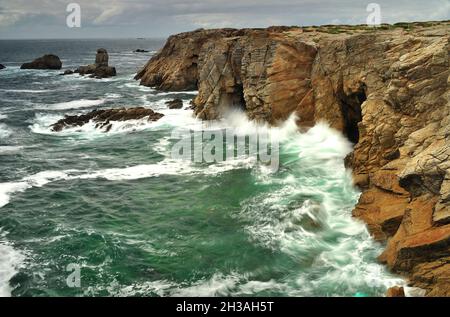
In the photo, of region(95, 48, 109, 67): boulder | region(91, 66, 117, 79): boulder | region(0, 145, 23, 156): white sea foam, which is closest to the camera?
region(0, 145, 23, 156): white sea foam

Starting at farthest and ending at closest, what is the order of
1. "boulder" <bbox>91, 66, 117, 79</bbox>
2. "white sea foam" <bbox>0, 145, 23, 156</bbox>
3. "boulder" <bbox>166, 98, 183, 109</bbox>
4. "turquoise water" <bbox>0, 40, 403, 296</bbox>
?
"boulder" <bbox>91, 66, 117, 79</bbox>, "boulder" <bbox>166, 98, 183, 109</bbox>, "white sea foam" <bbox>0, 145, 23, 156</bbox>, "turquoise water" <bbox>0, 40, 403, 296</bbox>

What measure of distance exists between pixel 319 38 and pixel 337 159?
1564 cm

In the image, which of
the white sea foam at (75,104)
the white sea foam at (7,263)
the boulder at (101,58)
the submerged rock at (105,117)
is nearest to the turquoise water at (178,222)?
the white sea foam at (7,263)

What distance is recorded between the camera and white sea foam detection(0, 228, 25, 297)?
18547 mm

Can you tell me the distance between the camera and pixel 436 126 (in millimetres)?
20422

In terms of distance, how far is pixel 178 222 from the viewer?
24.5m

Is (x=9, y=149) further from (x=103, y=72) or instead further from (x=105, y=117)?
(x=103, y=72)

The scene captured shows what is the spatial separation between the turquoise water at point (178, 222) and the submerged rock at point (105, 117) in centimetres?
627

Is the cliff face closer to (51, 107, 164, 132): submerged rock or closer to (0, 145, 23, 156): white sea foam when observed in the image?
(51, 107, 164, 132): submerged rock

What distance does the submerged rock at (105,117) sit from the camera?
163ft

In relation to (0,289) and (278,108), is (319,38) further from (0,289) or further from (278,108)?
(0,289)

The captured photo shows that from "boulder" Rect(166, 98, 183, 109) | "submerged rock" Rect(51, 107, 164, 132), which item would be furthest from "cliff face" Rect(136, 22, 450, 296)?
"boulder" Rect(166, 98, 183, 109)

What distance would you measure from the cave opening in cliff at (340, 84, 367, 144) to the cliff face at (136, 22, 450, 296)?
0.10 metres

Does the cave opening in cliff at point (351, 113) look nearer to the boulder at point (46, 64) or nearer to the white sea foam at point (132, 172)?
the white sea foam at point (132, 172)
